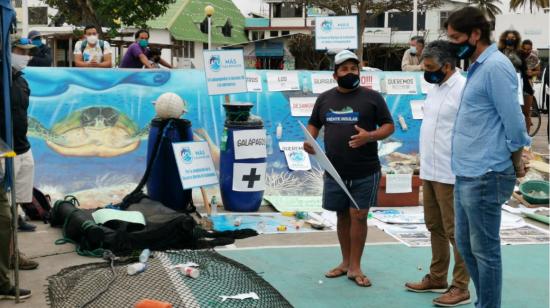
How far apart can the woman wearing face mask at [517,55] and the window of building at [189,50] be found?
4894 centimetres

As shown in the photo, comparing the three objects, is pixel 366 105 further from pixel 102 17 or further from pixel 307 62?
pixel 307 62

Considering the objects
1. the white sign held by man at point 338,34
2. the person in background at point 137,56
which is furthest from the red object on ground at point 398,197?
the person in background at point 137,56

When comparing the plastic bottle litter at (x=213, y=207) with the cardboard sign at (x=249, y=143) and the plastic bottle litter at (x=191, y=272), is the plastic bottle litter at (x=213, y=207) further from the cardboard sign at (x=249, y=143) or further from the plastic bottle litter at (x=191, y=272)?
the plastic bottle litter at (x=191, y=272)

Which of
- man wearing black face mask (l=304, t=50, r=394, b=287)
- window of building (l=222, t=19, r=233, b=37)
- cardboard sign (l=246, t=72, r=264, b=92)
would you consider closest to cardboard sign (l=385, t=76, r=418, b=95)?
cardboard sign (l=246, t=72, r=264, b=92)

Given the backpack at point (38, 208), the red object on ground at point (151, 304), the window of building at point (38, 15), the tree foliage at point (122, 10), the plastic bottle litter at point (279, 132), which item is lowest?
the backpack at point (38, 208)

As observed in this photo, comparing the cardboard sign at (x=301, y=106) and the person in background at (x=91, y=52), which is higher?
the person in background at (x=91, y=52)

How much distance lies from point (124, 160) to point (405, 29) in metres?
57.6

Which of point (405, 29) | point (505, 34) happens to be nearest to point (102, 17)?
point (505, 34)

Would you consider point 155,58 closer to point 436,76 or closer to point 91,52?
point 91,52

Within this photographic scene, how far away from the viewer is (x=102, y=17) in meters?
31.1

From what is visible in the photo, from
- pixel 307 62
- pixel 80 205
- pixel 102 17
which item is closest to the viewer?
pixel 80 205

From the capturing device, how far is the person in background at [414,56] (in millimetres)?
12266

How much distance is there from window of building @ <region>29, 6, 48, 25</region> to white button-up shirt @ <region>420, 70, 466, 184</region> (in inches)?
2463

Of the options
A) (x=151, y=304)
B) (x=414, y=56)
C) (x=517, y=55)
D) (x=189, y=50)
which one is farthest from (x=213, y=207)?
(x=189, y=50)
